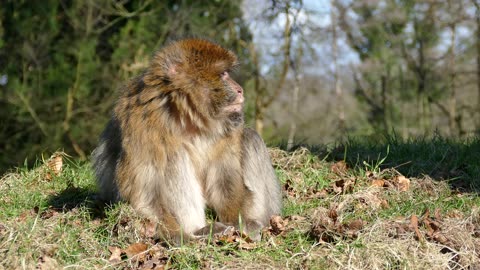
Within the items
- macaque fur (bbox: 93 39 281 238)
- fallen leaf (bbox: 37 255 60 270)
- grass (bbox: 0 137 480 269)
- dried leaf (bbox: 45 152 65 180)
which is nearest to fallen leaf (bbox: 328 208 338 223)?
grass (bbox: 0 137 480 269)

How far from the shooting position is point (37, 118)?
1070 cm

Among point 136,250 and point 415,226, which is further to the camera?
point 415,226

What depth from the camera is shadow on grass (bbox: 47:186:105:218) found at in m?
4.81

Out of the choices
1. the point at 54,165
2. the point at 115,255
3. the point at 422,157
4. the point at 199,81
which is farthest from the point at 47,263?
the point at 422,157

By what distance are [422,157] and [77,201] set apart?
10.2ft

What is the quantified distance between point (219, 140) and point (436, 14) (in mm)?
12260

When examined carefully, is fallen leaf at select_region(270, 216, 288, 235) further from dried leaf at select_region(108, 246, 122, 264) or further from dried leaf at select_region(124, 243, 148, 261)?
dried leaf at select_region(108, 246, 122, 264)

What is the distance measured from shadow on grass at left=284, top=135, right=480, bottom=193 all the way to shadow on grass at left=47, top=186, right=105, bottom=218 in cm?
219

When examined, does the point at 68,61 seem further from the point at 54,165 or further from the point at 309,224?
the point at 309,224

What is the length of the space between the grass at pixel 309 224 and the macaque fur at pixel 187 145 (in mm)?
190

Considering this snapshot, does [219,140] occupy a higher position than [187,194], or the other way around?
[219,140]

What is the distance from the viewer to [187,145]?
430 cm

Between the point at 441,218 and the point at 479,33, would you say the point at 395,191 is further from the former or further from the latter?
the point at 479,33

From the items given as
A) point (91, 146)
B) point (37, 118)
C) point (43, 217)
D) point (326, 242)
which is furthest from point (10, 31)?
point (326, 242)
